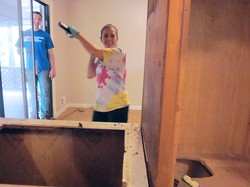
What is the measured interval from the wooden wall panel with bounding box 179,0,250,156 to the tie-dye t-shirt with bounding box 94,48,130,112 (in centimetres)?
56

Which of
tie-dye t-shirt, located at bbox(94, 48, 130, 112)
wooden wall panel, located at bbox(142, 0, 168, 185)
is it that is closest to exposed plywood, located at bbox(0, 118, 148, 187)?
wooden wall panel, located at bbox(142, 0, 168, 185)

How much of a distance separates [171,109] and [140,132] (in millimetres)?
488

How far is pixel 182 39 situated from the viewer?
47 cm

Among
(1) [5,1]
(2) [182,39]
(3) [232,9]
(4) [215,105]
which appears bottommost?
(4) [215,105]

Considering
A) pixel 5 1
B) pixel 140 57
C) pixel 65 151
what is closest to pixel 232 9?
pixel 65 151

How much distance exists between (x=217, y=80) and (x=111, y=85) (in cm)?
72

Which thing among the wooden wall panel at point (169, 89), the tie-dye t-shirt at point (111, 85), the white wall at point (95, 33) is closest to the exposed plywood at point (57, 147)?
the wooden wall panel at point (169, 89)

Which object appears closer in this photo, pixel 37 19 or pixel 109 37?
pixel 109 37

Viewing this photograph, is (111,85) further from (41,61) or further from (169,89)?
(41,61)

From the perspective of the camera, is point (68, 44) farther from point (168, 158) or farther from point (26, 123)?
point (168, 158)

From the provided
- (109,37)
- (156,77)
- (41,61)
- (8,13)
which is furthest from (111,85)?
(41,61)

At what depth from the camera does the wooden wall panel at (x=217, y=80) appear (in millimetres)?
998

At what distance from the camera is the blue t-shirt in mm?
2793

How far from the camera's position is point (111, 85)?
1505 millimetres
